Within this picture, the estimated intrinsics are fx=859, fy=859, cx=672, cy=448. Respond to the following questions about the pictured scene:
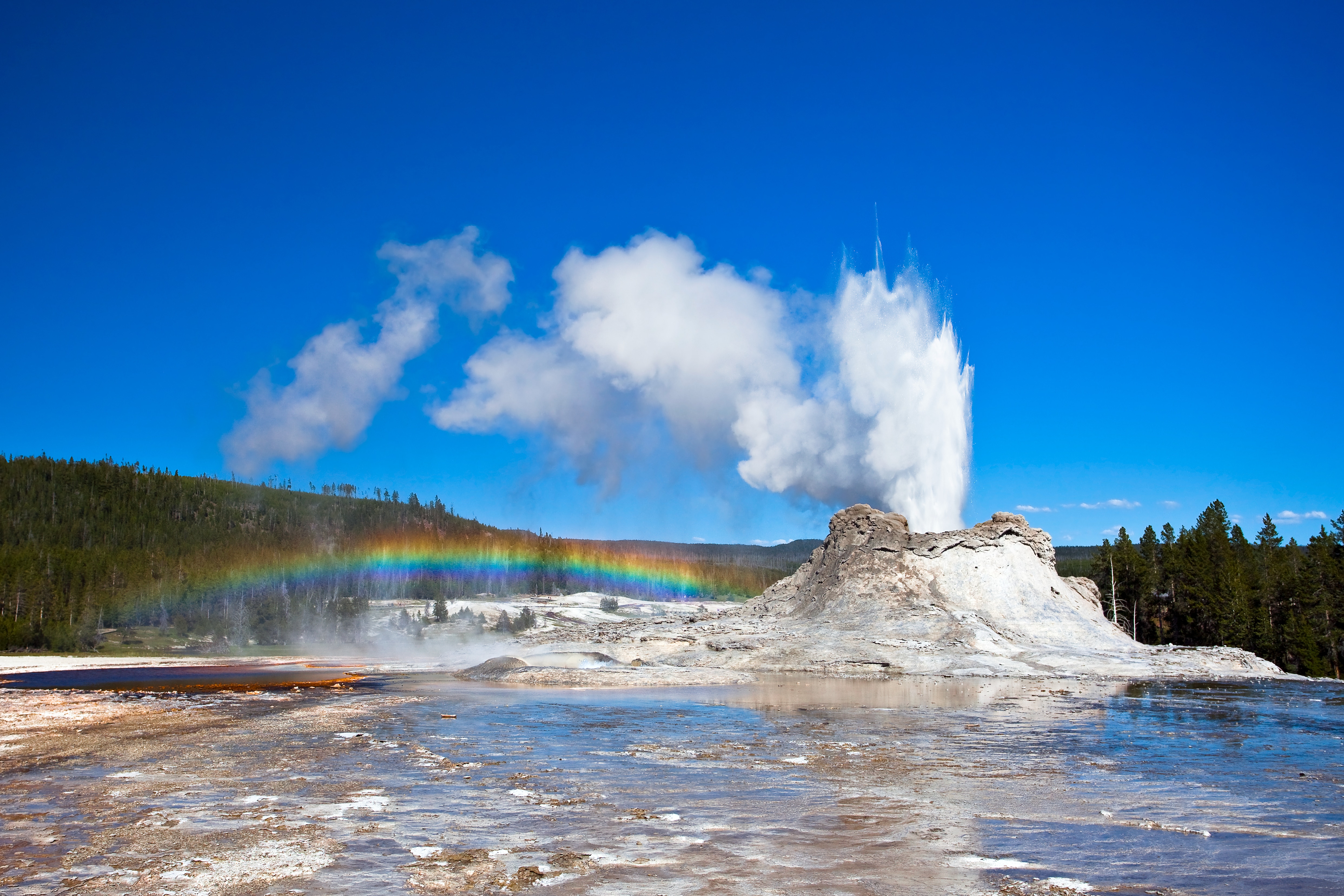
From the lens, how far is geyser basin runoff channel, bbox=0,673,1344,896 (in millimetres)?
7957

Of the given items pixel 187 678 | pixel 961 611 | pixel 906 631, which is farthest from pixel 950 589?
pixel 187 678

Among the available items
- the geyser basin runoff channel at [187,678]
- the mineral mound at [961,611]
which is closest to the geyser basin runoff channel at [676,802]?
the geyser basin runoff channel at [187,678]

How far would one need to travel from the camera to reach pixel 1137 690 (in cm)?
3027

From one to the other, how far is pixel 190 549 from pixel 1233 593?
131m

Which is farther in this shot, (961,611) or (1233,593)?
(1233,593)

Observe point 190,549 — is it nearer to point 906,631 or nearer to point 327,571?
point 327,571

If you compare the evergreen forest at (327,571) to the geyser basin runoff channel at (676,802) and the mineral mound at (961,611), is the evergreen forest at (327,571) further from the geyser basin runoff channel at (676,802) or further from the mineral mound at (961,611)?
the geyser basin runoff channel at (676,802)

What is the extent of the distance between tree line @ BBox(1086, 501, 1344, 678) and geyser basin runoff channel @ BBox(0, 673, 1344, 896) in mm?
39181

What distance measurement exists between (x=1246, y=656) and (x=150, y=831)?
149 feet

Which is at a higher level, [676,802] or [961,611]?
[961,611]

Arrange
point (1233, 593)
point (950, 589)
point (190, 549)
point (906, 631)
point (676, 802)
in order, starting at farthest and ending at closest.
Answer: point (190, 549), point (1233, 593), point (950, 589), point (906, 631), point (676, 802)

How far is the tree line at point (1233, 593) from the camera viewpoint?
55844 millimetres

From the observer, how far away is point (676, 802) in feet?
37.8

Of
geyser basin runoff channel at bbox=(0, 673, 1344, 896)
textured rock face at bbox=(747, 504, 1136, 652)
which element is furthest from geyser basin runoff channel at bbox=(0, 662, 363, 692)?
textured rock face at bbox=(747, 504, 1136, 652)
